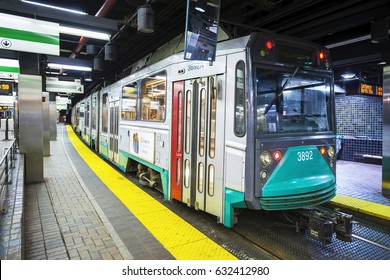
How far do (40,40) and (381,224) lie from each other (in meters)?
6.90

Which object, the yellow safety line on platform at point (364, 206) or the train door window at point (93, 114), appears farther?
the train door window at point (93, 114)

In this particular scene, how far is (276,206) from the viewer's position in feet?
11.5

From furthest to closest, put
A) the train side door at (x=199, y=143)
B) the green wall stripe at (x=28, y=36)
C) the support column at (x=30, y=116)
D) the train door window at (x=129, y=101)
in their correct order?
the train door window at (x=129, y=101), the support column at (x=30, y=116), the green wall stripe at (x=28, y=36), the train side door at (x=199, y=143)

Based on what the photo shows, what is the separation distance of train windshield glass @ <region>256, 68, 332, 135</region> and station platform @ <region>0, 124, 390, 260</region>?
173cm

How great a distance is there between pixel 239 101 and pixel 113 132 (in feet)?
19.6

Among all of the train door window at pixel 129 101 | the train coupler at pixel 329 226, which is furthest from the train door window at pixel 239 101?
the train door window at pixel 129 101

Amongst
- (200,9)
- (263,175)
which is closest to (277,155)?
(263,175)

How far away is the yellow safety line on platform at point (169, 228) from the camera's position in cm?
329

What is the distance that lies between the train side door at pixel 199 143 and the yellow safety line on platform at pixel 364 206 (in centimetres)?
265

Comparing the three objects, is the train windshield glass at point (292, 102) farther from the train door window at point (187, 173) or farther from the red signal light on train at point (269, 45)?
the train door window at point (187, 173)

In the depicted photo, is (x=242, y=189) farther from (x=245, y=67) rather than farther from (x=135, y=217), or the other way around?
(x=135, y=217)

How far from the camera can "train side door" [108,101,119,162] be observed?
8.38m

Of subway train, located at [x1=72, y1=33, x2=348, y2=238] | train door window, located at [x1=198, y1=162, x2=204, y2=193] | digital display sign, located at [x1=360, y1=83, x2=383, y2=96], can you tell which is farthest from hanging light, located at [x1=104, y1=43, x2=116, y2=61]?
digital display sign, located at [x1=360, y1=83, x2=383, y2=96]

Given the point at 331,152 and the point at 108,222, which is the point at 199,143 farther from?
the point at 331,152
